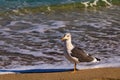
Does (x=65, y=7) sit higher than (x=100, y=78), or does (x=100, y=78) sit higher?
(x=100, y=78)

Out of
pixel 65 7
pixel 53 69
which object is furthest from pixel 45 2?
pixel 53 69

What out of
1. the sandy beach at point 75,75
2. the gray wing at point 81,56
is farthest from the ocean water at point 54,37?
the sandy beach at point 75,75

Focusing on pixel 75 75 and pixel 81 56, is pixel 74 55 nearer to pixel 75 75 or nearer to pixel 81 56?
pixel 81 56

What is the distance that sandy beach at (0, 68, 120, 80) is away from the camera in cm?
685

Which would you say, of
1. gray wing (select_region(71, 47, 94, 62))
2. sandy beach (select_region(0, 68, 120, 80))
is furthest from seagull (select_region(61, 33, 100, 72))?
sandy beach (select_region(0, 68, 120, 80))

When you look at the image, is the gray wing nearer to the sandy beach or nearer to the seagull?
the seagull

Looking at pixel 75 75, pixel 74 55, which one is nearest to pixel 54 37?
pixel 74 55

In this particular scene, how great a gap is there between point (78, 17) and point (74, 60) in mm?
6818

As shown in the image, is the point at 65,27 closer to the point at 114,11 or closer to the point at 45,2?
the point at 114,11

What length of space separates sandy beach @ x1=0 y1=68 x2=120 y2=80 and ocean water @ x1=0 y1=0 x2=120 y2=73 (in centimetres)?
64

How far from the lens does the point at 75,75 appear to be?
23.3 feet

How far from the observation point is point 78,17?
14.2 meters

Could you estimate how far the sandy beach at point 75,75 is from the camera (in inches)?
270

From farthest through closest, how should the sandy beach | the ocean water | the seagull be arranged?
the ocean water → the seagull → the sandy beach
